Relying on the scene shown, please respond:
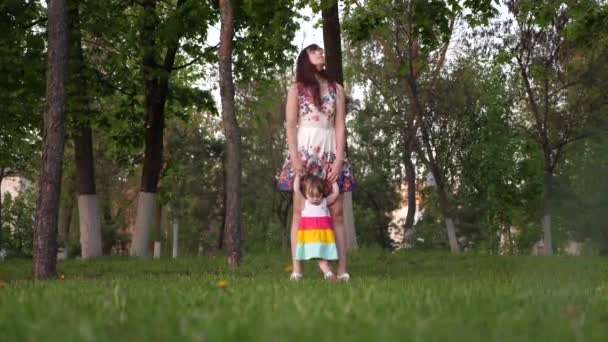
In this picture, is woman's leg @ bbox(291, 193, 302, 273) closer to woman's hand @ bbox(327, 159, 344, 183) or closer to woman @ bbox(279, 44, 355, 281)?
woman @ bbox(279, 44, 355, 281)

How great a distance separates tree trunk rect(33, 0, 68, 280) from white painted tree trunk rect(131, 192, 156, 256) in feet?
45.9

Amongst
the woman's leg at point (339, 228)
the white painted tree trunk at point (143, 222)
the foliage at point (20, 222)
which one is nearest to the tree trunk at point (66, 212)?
the foliage at point (20, 222)

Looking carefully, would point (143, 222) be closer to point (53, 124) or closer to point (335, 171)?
point (53, 124)

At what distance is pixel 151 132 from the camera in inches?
1002

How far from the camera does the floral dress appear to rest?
10109mm

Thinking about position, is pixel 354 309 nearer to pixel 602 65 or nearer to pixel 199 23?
pixel 199 23

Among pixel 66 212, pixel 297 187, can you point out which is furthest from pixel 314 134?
pixel 66 212

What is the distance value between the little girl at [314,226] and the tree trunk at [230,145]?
3740 mm

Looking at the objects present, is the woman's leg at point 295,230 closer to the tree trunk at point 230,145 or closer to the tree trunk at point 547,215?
the tree trunk at point 230,145

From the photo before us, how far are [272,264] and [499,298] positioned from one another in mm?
9821

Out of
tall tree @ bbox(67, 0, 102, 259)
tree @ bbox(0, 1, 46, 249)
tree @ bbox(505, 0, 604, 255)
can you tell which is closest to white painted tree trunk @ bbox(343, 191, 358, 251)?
tall tree @ bbox(67, 0, 102, 259)

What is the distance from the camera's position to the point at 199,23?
25234 mm

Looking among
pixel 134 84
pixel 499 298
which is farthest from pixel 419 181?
pixel 499 298

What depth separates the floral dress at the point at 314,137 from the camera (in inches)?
398
